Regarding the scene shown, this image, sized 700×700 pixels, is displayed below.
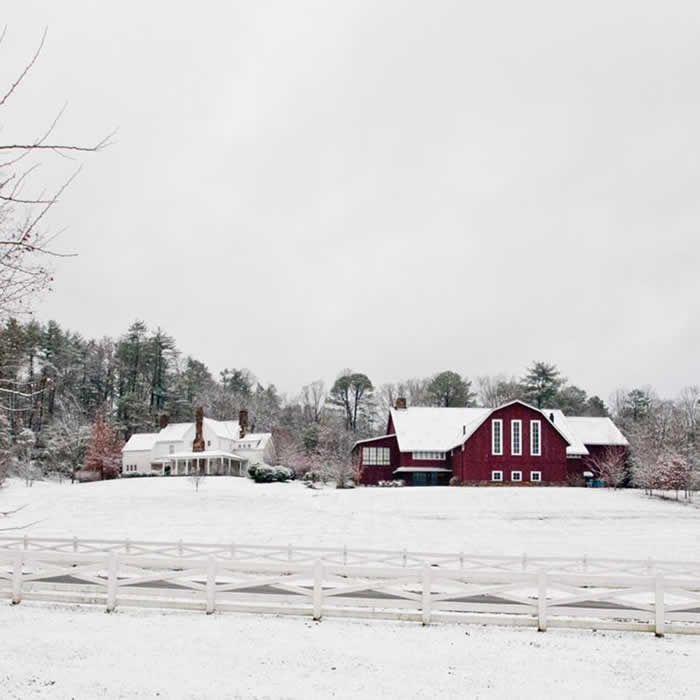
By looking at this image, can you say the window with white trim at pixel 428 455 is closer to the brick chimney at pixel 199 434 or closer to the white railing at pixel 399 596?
the brick chimney at pixel 199 434

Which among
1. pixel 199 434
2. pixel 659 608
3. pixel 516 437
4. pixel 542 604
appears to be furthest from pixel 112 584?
pixel 199 434

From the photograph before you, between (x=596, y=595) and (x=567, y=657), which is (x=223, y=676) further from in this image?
(x=596, y=595)

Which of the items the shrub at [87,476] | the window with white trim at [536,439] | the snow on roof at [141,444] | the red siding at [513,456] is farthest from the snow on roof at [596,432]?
the shrub at [87,476]

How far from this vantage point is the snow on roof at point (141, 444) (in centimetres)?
7225

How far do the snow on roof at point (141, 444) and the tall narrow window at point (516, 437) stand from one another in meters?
36.1

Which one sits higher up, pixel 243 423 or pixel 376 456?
pixel 243 423

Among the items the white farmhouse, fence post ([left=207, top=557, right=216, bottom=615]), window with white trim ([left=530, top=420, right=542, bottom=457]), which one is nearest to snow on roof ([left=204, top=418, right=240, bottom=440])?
the white farmhouse

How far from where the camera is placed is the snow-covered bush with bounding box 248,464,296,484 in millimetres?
59562

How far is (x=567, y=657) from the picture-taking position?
11.8 meters

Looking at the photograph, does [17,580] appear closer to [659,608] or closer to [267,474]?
[659,608]

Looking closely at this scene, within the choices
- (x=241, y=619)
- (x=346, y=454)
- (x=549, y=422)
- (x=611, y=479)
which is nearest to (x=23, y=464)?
(x=346, y=454)

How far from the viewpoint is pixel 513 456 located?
Answer: 57562 millimetres

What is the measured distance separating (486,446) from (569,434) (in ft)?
32.1

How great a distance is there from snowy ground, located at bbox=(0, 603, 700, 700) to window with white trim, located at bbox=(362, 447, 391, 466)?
49.9 metres
